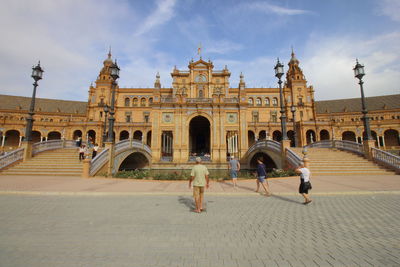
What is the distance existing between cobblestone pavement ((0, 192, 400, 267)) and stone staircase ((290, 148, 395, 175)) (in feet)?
25.0

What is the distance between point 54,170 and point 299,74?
59804 mm

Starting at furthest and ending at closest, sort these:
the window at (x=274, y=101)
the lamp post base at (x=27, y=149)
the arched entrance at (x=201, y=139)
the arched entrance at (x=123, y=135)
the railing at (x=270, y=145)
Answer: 1. the window at (x=274, y=101)
2. the arched entrance at (x=123, y=135)
3. the arched entrance at (x=201, y=139)
4. the railing at (x=270, y=145)
5. the lamp post base at (x=27, y=149)

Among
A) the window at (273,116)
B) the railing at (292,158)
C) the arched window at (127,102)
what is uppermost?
the arched window at (127,102)

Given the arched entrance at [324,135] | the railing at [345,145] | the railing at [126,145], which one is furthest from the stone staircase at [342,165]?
the arched entrance at [324,135]

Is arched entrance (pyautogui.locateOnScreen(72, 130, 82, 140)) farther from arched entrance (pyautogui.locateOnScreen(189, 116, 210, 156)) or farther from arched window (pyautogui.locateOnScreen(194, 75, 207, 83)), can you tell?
arched window (pyautogui.locateOnScreen(194, 75, 207, 83))

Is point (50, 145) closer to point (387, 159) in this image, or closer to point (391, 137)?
point (387, 159)

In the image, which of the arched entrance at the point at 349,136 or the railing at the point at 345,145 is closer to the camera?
the railing at the point at 345,145

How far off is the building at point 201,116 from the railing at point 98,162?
1342 cm

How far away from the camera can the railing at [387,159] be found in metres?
12.6

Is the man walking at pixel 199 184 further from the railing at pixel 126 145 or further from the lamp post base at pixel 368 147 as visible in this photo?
the lamp post base at pixel 368 147

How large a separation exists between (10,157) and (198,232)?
17504 mm

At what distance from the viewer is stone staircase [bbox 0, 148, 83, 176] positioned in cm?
1287

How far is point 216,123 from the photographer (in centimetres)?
2902

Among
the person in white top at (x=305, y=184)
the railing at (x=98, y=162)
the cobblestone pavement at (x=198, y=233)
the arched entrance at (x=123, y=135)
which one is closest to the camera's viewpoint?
the cobblestone pavement at (x=198, y=233)
